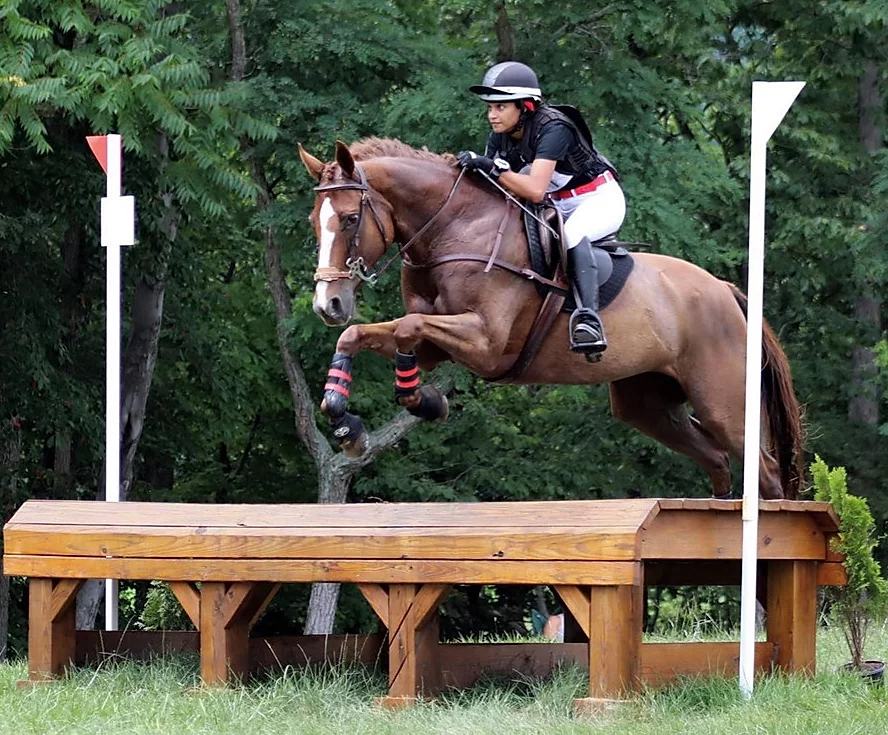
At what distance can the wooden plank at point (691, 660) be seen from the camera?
6.20 m

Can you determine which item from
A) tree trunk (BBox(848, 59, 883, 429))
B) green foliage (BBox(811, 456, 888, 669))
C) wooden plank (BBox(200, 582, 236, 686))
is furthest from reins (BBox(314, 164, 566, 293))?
tree trunk (BBox(848, 59, 883, 429))

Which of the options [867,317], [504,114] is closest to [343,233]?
[504,114]

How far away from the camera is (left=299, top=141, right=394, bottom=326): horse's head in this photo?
5.98 m

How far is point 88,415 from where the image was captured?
1448 centimetres

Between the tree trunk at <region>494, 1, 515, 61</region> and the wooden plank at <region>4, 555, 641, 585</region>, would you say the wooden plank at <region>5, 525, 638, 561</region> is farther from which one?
the tree trunk at <region>494, 1, 515, 61</region>

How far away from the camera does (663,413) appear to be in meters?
7.47

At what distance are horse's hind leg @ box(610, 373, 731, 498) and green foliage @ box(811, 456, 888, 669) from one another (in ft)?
2.73

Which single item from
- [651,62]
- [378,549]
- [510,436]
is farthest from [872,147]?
[378,549]

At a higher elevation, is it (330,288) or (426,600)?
(330,288)

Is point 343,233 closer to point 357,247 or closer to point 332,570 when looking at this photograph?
point 357,247

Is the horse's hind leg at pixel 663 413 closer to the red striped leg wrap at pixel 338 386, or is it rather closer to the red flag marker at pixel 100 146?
the red striped leg wrap at pixel 338 386

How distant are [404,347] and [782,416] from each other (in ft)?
7.41

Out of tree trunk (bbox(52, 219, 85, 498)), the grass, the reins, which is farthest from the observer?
tree trunk (bbox(52, 219, 85, 498))

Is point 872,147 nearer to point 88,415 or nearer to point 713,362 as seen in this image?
point 88,415
